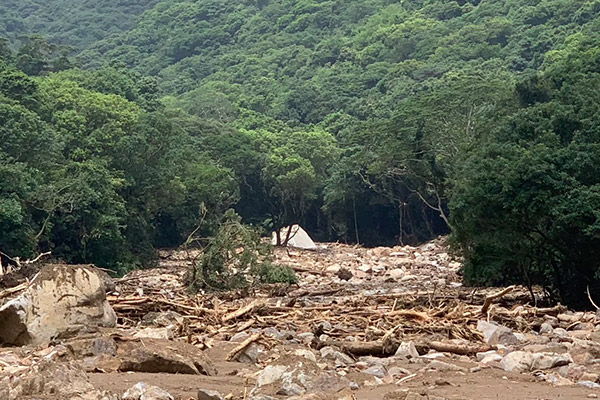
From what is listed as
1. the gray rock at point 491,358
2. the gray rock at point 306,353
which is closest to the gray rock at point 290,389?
the gray rock at point 306,353

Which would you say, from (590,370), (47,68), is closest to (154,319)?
(590,370)

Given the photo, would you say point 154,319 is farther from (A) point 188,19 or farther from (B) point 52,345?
(A) point 188,19

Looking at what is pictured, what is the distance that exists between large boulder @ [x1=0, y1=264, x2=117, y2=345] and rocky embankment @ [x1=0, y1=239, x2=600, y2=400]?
0.01 m

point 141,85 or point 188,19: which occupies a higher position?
point 188,19

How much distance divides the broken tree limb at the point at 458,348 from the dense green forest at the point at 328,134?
598 cm

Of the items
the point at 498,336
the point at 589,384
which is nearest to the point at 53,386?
the point at 589,384

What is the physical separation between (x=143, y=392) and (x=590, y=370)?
4.28m

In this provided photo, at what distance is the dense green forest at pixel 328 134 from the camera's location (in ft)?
56.4

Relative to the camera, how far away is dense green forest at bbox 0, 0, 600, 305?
17.2m

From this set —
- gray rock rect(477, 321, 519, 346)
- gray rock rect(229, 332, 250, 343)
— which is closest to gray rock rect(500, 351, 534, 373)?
gray rock rect(477, 321, 519, 346)

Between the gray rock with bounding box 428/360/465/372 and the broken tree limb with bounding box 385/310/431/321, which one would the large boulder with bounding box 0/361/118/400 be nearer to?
the gray rock with bounding box 428/360/465/372

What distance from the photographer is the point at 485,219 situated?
17.1 meters

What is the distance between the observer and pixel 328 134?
185 feet

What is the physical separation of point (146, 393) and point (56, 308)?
4.38 metres
